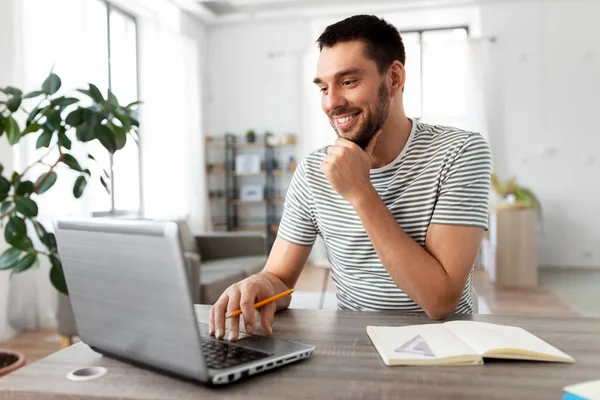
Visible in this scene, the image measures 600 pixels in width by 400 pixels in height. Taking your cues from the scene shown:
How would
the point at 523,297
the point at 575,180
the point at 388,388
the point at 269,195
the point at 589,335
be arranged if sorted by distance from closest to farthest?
the point at 388,388, the point at 589,335, the point at 523,297, the point at 575,180, the point at 269,195

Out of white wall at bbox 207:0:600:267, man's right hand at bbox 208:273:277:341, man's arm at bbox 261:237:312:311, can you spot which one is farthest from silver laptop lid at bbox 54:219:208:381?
white wall at bbox 207:0:600:267

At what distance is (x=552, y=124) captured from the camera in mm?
5613

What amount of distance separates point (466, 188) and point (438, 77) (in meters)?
4.96

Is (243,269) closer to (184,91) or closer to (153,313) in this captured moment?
(184,91)

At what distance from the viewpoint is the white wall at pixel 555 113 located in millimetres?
5523

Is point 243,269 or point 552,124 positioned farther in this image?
point 552,124

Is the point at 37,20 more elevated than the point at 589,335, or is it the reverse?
the point at 37,20

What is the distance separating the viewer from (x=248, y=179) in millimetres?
6520

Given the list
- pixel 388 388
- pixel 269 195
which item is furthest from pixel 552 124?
pixel 388 388

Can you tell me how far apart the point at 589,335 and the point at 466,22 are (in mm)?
5511

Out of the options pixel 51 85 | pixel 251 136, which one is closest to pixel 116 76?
pixel 251 136

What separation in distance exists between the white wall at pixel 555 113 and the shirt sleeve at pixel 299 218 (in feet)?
15.8

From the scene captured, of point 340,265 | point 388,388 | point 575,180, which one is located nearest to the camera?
point 388,388

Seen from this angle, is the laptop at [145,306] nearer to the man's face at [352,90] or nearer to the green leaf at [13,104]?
the man's face at [352,90]
